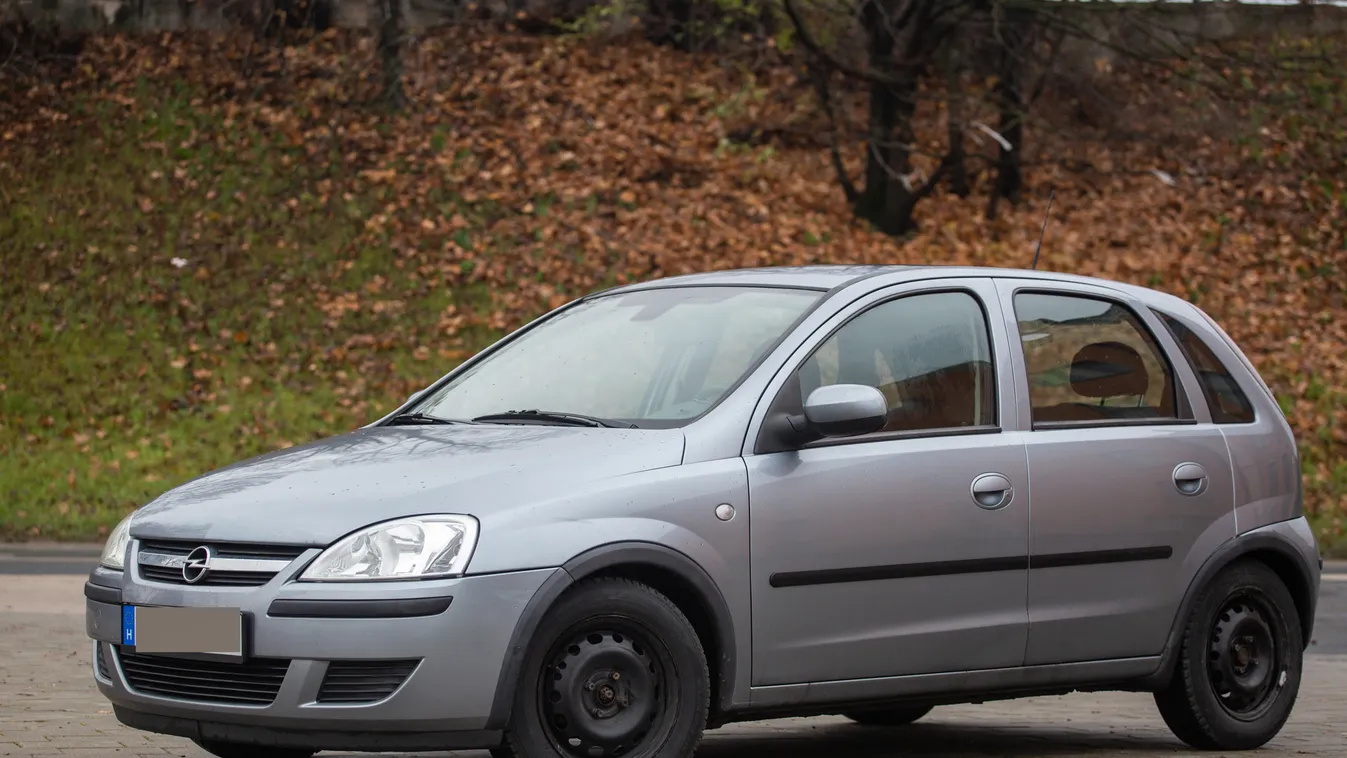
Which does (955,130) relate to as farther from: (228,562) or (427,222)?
(228,562)

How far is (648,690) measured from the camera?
18.1 feet

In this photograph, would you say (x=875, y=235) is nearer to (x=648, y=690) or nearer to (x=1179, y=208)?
(x=1179, y=208)

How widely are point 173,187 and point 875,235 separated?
7904 millimetres

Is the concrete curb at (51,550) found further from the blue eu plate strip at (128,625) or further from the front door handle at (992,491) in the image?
the front door handle at (992,491)

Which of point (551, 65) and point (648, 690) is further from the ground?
point (551, 65)

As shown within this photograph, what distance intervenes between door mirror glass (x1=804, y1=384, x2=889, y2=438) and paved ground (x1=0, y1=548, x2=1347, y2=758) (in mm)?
1688

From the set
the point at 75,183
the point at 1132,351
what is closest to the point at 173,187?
the point at 75,183

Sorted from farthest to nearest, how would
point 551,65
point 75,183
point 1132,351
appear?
point 551,65 < point 75,183 < point 1132,351

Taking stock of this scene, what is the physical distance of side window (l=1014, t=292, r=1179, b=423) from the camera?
680 cm

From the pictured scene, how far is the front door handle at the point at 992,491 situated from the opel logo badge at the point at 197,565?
2454 mm

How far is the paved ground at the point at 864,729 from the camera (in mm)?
6926

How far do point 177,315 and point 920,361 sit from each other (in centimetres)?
1384

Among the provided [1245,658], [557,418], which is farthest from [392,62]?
[557,418]

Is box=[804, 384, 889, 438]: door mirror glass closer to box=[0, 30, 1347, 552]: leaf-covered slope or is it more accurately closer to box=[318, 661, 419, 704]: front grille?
box=[318, 661, 419, 704]: front grille
